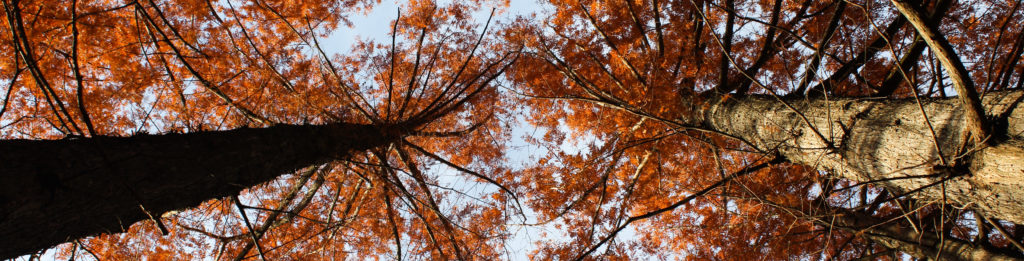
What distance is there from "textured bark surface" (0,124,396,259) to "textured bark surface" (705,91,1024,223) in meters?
3.29

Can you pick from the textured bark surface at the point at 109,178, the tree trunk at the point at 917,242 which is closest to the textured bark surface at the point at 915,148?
the tree trunk at the point at 917,242

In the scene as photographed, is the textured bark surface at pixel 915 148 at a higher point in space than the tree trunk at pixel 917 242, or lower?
higher

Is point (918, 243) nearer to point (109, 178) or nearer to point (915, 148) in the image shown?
point (915, 148)

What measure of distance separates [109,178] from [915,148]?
3911 mm

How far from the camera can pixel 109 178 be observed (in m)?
1.96

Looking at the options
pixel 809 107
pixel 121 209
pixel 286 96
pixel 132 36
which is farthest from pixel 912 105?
pixel 132 36

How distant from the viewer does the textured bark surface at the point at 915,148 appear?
179cm

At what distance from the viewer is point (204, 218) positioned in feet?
10.7

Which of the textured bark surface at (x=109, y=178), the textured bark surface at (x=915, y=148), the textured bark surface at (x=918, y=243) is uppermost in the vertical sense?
the textured bark surface at (x=109, y=178)

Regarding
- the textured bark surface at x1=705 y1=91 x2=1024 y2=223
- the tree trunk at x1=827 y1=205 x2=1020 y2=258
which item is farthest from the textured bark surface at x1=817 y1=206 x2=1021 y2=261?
the textured bark surface at x1=705 y1=91 x2=1024 y2=223

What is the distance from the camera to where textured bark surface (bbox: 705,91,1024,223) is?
1789mm

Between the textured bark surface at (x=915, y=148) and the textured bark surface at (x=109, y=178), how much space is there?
3288 millimetres

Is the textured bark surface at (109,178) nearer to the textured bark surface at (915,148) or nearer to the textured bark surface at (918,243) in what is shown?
the textured bark surface at (915,148)

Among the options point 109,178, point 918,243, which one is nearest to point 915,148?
point 918,243
